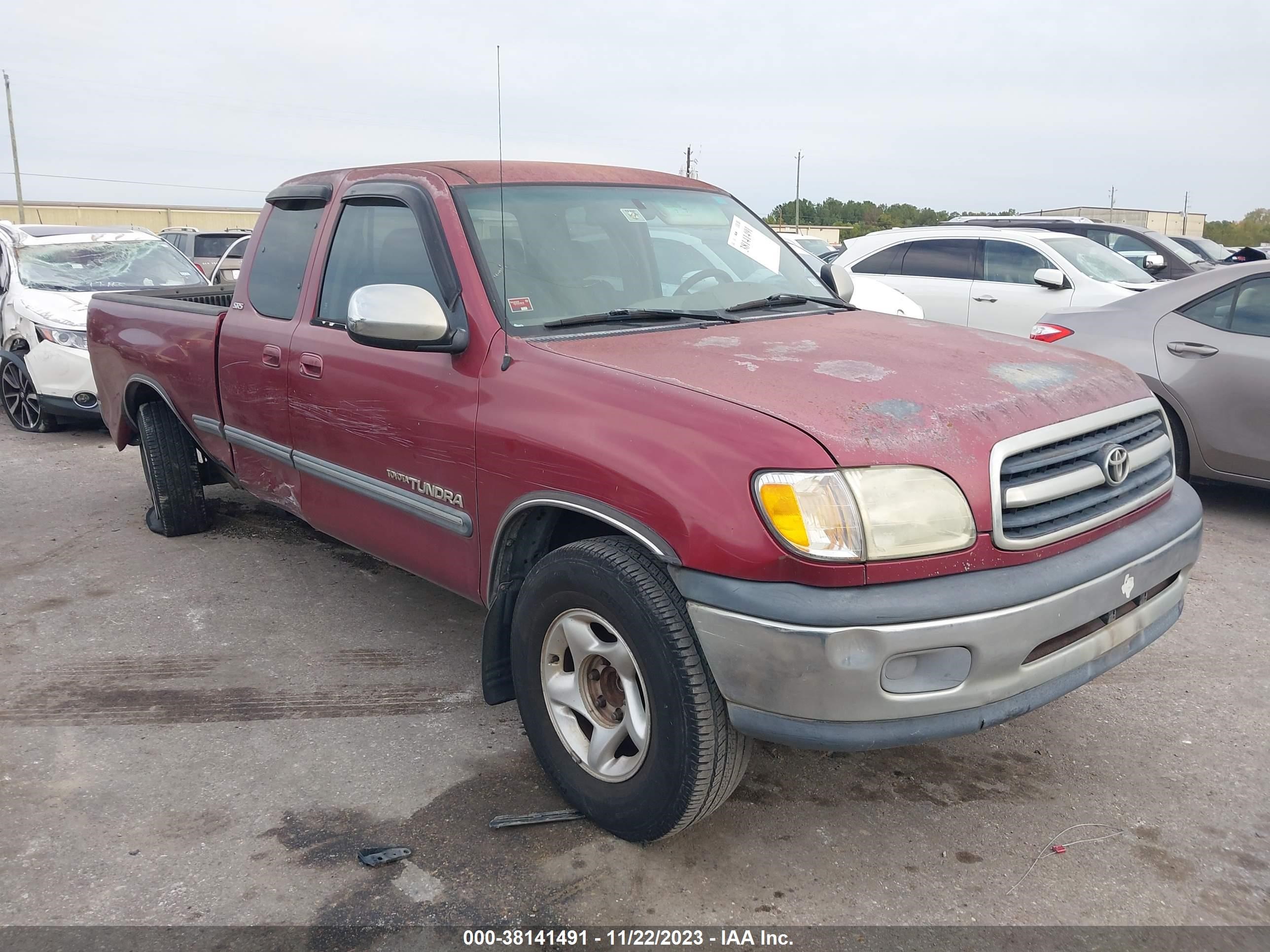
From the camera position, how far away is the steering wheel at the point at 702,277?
3.59m

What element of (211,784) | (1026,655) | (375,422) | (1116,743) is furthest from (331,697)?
(1116,743)

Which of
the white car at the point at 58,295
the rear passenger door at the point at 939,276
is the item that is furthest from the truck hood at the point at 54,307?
→ the rear passenger door at the point at 939,276

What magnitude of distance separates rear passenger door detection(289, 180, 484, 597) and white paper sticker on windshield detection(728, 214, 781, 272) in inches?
47.6

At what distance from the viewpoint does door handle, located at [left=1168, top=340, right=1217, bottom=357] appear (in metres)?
5.65

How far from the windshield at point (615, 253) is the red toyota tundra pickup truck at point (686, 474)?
1 cm

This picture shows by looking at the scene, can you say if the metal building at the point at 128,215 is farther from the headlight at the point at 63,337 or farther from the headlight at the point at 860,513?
the headlight at the point at 860,513

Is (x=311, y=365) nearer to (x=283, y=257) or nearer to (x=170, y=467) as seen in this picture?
(x=283, y=257)

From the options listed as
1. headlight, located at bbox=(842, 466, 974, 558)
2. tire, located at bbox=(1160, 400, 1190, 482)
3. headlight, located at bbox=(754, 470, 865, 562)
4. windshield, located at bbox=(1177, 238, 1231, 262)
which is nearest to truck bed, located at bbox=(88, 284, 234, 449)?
headlight, located at bbox=(754, 470, 865, 562)

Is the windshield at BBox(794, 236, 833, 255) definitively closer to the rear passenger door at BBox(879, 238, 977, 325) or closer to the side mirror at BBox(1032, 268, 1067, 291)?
the rear passenger door at BBox(879, 238, 977, 325)

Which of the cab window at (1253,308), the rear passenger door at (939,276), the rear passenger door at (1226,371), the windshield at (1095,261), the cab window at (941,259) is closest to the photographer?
the rear passenger door at (1226,371)

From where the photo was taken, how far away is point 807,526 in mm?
2277

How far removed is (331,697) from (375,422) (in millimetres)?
1046

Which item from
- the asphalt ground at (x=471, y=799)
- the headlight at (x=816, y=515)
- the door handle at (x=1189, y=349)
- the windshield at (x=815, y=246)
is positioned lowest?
the asphalt ground at (x=471, y=799)

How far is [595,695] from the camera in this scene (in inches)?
111
